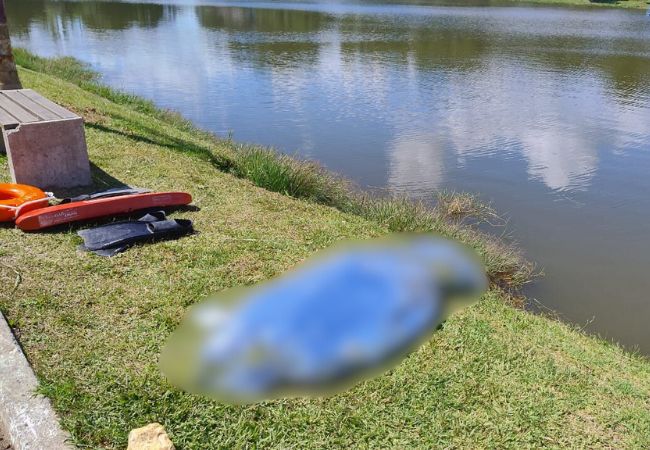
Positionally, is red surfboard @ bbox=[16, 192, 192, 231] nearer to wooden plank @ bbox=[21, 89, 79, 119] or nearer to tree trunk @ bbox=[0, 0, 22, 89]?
wooden plank @ bbox=[21, 89, 79, 119]

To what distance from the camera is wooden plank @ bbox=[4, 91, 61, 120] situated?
17.5ft

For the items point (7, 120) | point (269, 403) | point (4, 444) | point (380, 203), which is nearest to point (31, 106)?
A: point (7, 120)

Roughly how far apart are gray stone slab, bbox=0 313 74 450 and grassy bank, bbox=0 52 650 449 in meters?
0.07

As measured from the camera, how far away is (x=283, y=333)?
3.59 metres

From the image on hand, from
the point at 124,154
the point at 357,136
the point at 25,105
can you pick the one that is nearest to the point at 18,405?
the point at 25,105

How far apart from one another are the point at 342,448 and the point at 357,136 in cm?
1026

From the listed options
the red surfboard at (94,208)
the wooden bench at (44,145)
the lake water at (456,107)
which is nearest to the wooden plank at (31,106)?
the wooden bench at (44,145)

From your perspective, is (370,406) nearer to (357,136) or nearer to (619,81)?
(357,136)

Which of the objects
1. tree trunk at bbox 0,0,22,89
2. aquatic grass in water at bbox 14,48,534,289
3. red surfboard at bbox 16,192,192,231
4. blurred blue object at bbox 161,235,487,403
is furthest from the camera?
aquatic grass in water at bbox 14,48,534,289

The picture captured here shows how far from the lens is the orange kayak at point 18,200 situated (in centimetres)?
456

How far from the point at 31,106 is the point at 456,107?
11760 mm

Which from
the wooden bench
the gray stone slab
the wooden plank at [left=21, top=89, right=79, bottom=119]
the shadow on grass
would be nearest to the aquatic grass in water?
the shadow on grass

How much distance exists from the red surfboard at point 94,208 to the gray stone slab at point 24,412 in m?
1.68

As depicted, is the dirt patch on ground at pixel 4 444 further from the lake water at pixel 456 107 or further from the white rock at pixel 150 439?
the lake water at pixel 456 107
